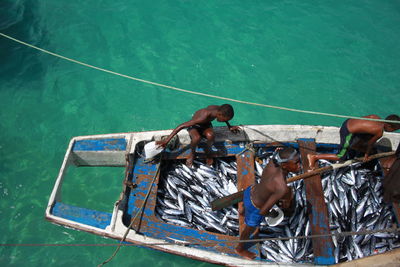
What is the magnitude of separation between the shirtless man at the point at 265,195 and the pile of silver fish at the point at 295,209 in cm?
53

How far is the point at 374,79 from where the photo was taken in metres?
10.4

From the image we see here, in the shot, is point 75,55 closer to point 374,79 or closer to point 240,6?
point 240,6

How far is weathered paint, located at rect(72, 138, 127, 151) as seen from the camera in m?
5.88

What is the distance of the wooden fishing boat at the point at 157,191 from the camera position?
469 cm

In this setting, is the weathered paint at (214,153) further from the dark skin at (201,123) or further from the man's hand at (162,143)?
the man's hand at (162,143)

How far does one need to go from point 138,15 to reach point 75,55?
310cm

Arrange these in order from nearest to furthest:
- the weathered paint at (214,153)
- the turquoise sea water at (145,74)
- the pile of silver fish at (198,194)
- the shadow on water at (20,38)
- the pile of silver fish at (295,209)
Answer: the pile of silver fish at (295,209) < the pile of silver fish at (198,194) < the weathered paint at (214,153) < the turquoise sea water at (145,74) < the shadow on water at (20,38)

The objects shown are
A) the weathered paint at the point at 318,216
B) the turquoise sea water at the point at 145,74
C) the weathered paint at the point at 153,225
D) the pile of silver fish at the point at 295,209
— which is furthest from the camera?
the turquoise sea water at the point at 145,74

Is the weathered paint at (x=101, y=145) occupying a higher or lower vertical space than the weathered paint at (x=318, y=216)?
lower

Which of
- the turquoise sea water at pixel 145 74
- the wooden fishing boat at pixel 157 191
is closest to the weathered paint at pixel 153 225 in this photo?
the wooden fishing boat at pixel 157 191

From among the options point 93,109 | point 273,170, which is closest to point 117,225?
point 273,170

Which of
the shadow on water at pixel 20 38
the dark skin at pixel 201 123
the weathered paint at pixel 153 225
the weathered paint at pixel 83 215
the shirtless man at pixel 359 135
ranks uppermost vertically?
the shirtless man at pixel 359 135

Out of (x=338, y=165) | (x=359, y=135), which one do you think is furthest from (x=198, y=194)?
(x=359, y=135)

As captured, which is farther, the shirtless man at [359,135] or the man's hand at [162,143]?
the man's hand at [162,143]
